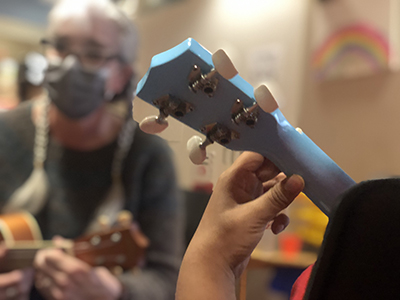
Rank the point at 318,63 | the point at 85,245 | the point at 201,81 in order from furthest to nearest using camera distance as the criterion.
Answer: the point at 318,63
the point at 85,245
the point at 201,81

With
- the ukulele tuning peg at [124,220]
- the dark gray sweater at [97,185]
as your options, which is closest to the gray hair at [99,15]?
the dark gray sweater at [97,185]

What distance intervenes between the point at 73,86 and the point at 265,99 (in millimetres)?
859

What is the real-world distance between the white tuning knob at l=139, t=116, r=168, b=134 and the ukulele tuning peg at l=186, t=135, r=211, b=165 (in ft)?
0.14

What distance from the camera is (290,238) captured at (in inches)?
60.9

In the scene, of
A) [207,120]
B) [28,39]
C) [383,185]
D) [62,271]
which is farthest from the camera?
[28,39]

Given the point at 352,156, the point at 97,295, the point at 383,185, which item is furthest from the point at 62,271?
the point at 352,156

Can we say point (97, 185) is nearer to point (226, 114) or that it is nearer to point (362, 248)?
point (226, 114)

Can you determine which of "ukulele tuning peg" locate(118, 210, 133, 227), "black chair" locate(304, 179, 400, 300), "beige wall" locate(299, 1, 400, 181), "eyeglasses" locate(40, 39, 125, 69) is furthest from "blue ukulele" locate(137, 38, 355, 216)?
"beige wall" locate(299, 1, 400, 181)

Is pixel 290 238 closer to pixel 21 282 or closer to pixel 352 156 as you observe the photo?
pixel 352 156

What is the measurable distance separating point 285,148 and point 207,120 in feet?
0.30

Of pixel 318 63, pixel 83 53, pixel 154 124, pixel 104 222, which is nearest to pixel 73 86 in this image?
pixel 83 53

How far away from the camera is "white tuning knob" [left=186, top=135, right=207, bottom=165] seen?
448mm

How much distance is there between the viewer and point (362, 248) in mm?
281

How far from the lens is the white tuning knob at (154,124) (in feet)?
1.39
